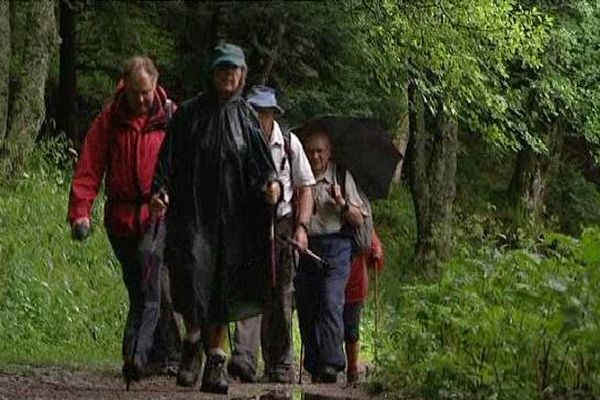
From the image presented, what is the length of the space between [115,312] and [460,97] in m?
7.21

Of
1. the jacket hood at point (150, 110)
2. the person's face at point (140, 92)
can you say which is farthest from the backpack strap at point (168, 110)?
the person's face at point (140, 92)

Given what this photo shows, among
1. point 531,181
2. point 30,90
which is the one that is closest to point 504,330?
point 30,90

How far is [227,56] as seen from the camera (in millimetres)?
7586

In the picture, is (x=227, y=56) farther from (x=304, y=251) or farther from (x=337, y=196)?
(x=337, y=196)

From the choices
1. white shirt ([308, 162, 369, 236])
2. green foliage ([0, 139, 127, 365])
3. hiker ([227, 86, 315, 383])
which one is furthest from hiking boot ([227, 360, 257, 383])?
green foliage ([0, 139, 127, 365])

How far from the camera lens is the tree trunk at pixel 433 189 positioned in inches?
880

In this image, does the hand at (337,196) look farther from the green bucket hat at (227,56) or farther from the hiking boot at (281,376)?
the green bucket hat at (227,56)

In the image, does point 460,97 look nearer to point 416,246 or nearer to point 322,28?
point 416,246

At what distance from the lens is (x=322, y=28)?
1043 centimetres

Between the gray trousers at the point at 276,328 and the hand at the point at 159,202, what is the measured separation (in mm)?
1625

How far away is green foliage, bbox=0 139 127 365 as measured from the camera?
11789 millimetres

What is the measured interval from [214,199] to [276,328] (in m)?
2.14

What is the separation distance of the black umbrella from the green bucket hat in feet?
6.93

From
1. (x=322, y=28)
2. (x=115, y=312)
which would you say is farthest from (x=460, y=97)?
(x=322, y=28)
